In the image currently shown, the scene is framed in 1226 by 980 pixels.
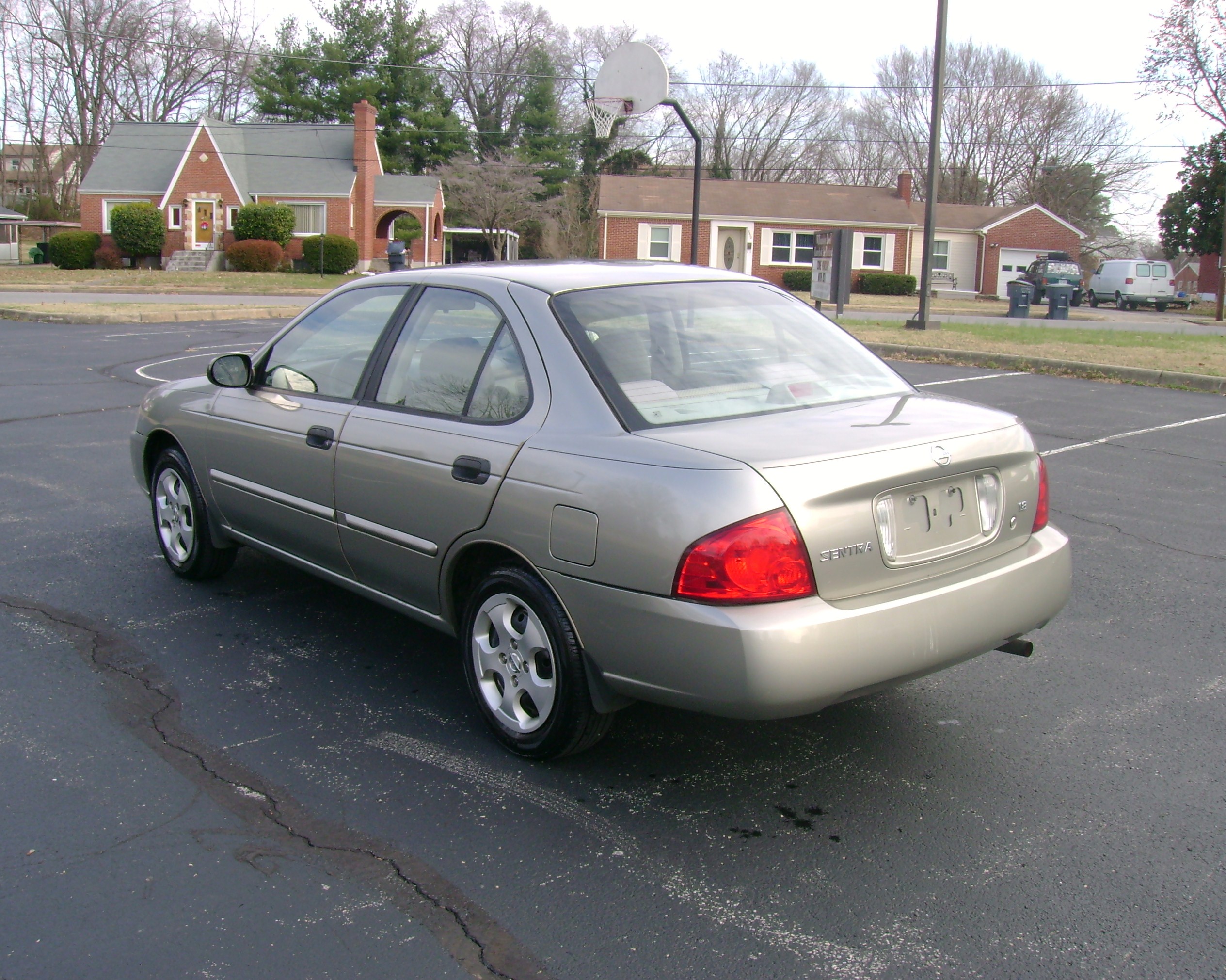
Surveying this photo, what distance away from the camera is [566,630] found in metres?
3.37

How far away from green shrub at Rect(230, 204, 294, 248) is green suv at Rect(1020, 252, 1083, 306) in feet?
94.0

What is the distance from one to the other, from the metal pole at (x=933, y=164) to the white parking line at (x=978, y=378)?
15.2 feet

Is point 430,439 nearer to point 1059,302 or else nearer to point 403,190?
point 1059,302

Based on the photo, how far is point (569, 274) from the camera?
4.15 m

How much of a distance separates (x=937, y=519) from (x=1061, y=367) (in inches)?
481

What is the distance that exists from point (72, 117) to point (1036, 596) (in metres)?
74.0

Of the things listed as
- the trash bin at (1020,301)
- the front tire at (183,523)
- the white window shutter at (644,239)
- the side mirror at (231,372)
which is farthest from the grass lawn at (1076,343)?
the white window shutter at (644,239)

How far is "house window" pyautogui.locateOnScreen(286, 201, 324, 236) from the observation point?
4722 cm

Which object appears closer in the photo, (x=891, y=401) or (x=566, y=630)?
(x=566, y=630)

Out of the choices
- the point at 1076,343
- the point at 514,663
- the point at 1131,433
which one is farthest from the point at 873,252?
the point at 514,663

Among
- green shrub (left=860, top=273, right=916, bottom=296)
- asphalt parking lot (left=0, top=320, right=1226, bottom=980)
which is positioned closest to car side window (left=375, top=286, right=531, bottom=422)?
asphalt parking lot (left=0, top=320, right=1226, bottom=980)

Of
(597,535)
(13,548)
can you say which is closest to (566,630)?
(597,535)

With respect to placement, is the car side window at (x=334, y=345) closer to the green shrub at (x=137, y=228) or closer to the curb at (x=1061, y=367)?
the curb at (x=1061, y=367)

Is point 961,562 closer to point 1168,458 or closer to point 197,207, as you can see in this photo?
point 1168,458
